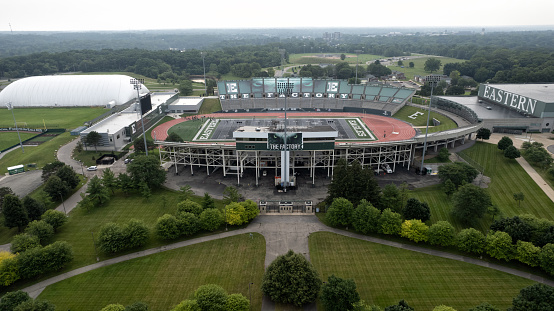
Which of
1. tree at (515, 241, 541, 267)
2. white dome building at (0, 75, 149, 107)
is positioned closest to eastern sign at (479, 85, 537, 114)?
tree at (515, 241, 541, 267)

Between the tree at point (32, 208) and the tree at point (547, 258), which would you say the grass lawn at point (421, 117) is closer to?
the tree at point (547, 258)

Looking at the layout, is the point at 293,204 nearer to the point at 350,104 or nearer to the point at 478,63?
the point at 350,104

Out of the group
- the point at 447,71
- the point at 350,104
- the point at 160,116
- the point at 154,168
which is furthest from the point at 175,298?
the point at 447,71

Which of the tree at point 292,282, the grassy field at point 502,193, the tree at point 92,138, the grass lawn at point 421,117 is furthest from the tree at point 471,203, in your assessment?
the tree at point 92,138

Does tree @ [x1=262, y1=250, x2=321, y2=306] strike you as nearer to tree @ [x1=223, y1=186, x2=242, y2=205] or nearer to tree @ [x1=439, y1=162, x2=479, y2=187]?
tree @ [x1=223, y1=186, x2=242, y2=205]

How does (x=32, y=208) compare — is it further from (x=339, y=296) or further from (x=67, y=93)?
(x=67, y=93)

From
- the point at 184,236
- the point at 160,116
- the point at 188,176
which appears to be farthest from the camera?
the point at 160,116

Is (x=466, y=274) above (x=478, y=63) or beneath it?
beneath
